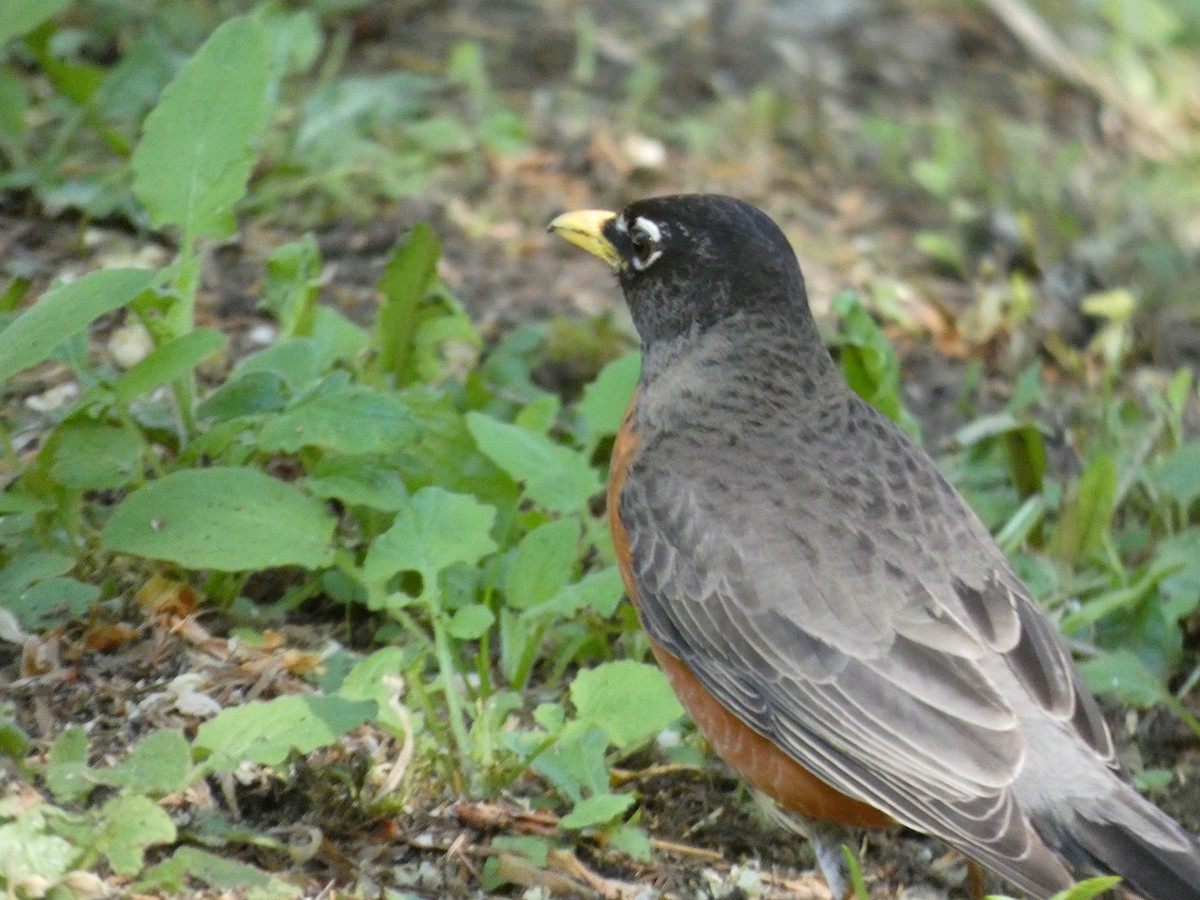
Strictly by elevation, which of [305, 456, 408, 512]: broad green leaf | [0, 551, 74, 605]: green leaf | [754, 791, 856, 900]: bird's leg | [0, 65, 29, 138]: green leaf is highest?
[0, 65, 29, 138]: green leaf

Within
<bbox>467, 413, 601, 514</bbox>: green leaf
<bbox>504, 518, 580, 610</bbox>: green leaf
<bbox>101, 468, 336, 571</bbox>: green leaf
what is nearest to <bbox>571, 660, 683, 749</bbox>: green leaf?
<bbox>504, 518, 580, 610</bbox>: green leaf

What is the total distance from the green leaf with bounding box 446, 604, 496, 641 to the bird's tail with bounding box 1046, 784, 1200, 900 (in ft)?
4.86

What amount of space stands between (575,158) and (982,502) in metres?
2.74

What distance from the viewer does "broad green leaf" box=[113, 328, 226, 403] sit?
174 inches

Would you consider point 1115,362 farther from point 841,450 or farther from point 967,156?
point 841,450

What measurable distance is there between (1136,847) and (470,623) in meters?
1.71

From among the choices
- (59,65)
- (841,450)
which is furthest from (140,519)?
(59,65)

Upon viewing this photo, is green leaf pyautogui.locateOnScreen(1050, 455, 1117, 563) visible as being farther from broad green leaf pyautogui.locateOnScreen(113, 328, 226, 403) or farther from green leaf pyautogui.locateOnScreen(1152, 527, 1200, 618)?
broad green leaf pyautogui.locateOnScreen(113, 328, 226, 403)

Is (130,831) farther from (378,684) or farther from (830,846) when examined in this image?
(830,846)

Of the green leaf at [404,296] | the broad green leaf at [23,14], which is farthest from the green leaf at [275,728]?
the broad green leaf at [23,14]

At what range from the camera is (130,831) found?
3.57 meters

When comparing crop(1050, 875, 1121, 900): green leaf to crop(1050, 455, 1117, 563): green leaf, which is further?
crop(1050, 455, 1117, 563): green leaf

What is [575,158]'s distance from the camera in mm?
7746

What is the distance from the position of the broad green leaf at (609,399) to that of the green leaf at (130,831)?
7.87 ft
